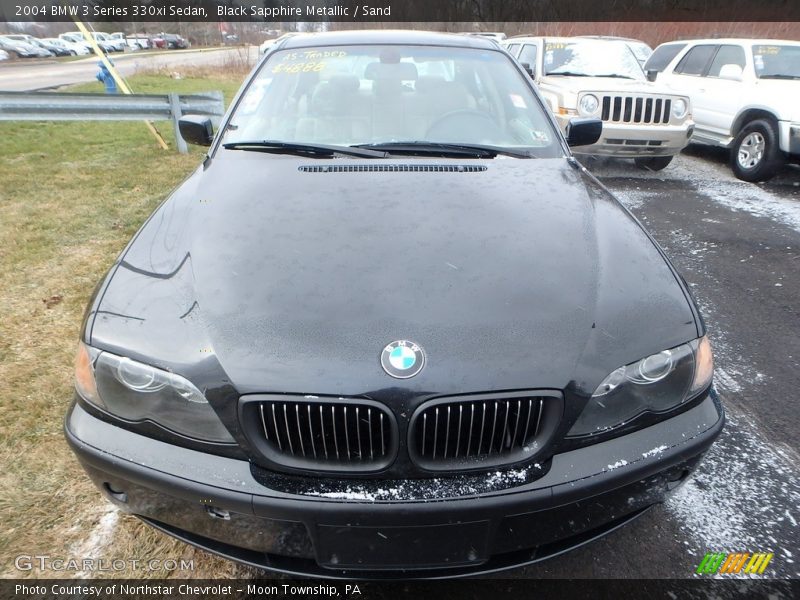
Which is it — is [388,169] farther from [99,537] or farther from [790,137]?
[790,137]

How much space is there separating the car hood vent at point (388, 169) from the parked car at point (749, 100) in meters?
6.14

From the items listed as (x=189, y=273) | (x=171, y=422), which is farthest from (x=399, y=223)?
(x=171, y=422)

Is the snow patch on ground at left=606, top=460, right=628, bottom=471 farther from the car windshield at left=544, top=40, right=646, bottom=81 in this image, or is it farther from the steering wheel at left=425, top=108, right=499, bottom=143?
the car windshield at left=544, top=40, right=646, bottom=81

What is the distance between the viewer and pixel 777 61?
7.33m

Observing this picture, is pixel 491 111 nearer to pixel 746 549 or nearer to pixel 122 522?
pixel 746 549

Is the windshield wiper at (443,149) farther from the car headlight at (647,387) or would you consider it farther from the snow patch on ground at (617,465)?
the snow patch on ground at (617,465)

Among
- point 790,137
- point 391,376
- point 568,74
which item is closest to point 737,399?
point 391,376

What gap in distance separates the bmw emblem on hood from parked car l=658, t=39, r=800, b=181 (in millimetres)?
7196

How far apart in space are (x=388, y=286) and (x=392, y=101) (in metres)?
1.53

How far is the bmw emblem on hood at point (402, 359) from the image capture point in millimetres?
1396

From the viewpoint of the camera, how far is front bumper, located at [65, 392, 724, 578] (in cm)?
139

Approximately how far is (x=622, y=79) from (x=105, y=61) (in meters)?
7.67

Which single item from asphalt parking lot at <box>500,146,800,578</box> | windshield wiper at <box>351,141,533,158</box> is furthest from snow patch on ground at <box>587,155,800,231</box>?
windshield wiper at <box>351,141,533,158</box>

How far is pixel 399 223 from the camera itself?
195 centimetres
